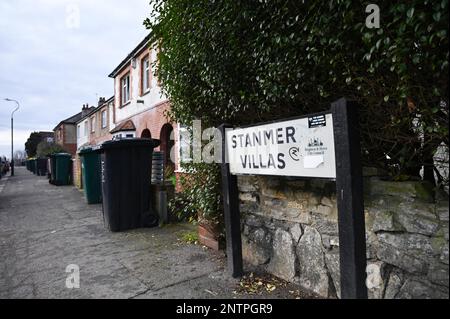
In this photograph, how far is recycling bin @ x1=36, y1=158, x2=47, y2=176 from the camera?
26922mm

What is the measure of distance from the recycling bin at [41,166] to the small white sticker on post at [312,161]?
28.4m

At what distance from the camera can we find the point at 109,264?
425cm

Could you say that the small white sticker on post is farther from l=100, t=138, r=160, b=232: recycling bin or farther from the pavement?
l=100, t=138, r=160, b=232: recycling bin

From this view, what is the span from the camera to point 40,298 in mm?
3342

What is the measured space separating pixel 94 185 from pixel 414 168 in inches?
344

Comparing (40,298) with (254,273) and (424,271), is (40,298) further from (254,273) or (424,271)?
(424,271)

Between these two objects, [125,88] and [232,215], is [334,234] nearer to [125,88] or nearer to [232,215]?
[232,215]

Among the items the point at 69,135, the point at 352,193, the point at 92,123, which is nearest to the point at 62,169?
the point at 92,123

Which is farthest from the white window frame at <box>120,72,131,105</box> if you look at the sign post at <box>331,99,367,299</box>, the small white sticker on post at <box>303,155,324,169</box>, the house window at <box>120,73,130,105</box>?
the sign post at <box>331,99,367,299</box>

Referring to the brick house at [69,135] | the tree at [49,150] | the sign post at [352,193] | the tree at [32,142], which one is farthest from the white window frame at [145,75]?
the tree at [32,142]

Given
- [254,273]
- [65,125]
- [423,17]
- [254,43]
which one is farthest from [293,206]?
[65,125]

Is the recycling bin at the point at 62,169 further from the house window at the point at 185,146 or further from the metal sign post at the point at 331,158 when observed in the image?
the metal sign post at the point at 331,158

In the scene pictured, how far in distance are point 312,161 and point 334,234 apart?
731 millimetres

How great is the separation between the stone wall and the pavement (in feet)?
1.21
